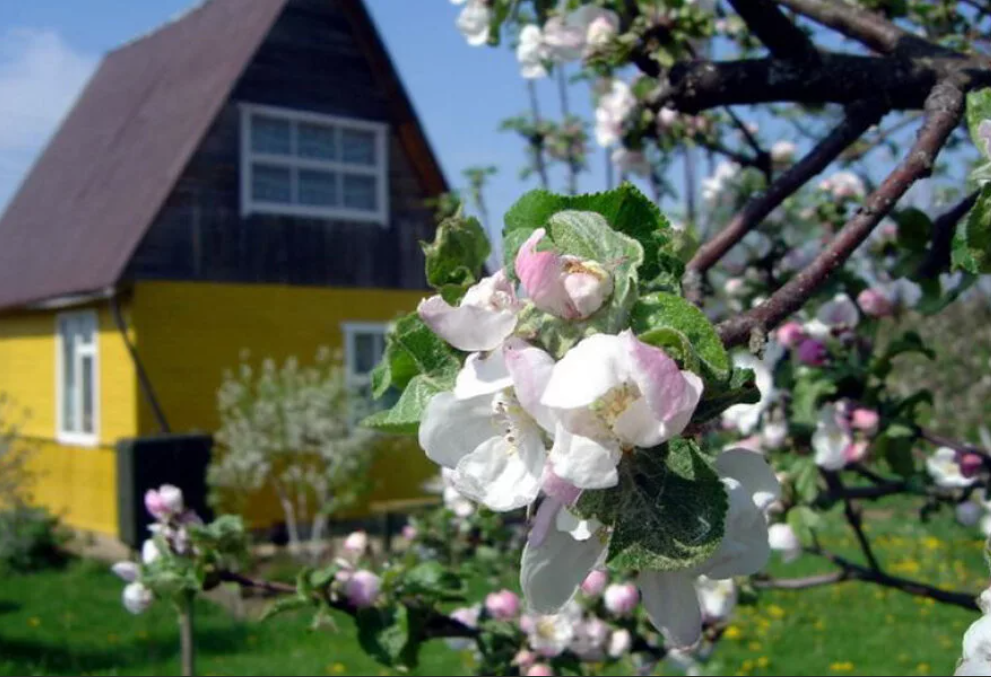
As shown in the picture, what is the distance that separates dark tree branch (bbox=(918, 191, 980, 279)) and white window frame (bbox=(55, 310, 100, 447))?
1054cm

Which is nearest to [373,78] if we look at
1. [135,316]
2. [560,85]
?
[560,85]

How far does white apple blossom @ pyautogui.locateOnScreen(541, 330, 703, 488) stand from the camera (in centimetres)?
61

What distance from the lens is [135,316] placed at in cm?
1068

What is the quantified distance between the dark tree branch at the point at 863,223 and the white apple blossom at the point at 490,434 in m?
0.17

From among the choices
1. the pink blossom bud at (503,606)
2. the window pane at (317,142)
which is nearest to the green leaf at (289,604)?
the pink blossom bud at (503,606)

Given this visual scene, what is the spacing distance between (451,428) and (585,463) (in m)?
0.11

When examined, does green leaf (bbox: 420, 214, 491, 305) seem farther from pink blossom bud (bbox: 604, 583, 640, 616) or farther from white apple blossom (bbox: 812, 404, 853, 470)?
pink blossom bud (bbox: 604, 583, 640, 616)

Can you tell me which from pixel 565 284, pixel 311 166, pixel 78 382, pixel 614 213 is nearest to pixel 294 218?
pixel 311 166

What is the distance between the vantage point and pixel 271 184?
11.6 metres

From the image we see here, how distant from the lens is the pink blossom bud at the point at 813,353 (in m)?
2.21

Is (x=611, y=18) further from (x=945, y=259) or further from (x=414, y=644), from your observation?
(x=414, y=644)

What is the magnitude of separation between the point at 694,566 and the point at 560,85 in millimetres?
12211

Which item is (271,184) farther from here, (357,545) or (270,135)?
(357,545)

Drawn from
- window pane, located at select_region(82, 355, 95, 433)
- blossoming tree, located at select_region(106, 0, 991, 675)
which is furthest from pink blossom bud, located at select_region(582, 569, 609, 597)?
window pane, located at select_region(82, 355, 95, 433)
